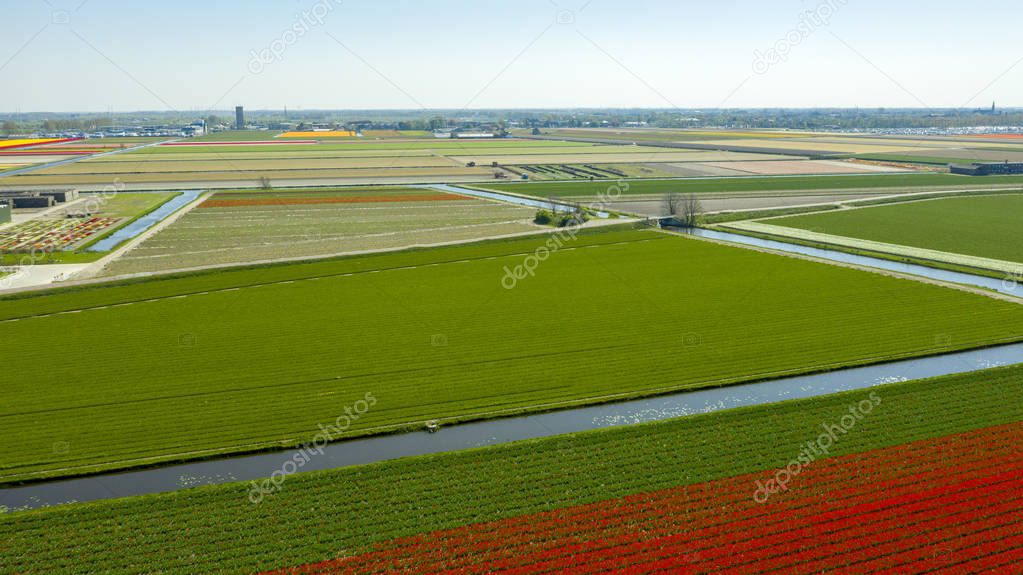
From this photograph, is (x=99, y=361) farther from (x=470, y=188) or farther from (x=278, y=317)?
(x=470, y=188)

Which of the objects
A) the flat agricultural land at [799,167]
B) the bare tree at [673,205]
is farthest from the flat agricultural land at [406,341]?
the flat agricultural land at [799,167]

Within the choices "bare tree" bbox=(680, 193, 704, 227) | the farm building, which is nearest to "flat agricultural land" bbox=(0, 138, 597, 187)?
"bare tree" bbox=(680, 193, 704, 227)

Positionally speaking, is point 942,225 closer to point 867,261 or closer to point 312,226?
point 867,261

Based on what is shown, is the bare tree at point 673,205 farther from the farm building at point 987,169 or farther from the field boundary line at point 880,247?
the farm building at point 987,169

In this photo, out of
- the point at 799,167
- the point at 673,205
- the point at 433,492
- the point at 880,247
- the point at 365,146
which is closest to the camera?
the point at 433,492

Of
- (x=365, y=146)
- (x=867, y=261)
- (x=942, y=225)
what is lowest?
(x=867, y=261)

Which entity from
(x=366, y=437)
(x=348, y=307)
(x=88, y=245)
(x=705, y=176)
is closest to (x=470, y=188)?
(x=705, y=176)

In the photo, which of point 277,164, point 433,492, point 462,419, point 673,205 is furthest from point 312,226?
point 277,164
